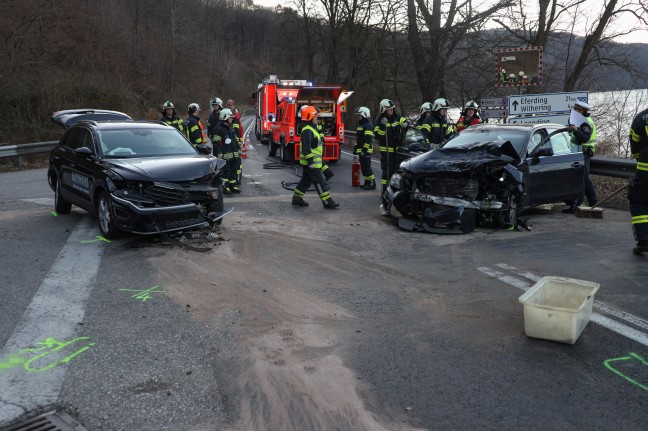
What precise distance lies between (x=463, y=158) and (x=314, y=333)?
4951mm

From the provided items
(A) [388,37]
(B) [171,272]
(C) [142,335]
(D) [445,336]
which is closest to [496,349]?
(D) [445,336]

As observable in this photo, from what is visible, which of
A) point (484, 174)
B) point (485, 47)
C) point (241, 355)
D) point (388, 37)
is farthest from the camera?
point (388, 37)

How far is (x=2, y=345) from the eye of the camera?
4.33 metres

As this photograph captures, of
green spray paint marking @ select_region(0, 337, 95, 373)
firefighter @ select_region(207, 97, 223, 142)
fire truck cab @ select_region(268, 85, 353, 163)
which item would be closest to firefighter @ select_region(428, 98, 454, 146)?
firefighter @ select_region(207, 97, 223, 142)

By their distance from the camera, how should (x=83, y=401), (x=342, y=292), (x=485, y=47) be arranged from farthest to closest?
1. (x=485, y=47)
2. (x=342, y=292)
3. (x=83, y=401)

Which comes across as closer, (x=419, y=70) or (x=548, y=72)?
(x=548, y=72)

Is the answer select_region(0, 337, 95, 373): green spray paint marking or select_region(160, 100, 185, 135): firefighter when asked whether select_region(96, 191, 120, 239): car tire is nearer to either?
select_region(0, 337, 95, 373): green spray paint marking

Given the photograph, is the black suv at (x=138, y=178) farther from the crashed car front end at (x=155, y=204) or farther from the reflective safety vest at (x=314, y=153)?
the reflective safety vest at (x=314, y=153)

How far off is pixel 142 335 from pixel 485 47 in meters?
21.5

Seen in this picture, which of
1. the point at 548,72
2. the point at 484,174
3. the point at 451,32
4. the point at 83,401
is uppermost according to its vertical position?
the point at 451,32

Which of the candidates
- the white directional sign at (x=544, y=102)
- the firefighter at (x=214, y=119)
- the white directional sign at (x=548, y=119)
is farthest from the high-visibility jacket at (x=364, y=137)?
the white directional sign at (x=544, y=102)

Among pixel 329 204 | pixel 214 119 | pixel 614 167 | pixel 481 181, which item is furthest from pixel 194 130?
pixel 614 167

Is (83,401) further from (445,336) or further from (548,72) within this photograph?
(548,72)

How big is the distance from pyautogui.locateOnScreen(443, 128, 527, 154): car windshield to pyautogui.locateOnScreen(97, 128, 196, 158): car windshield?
439 centimetres
